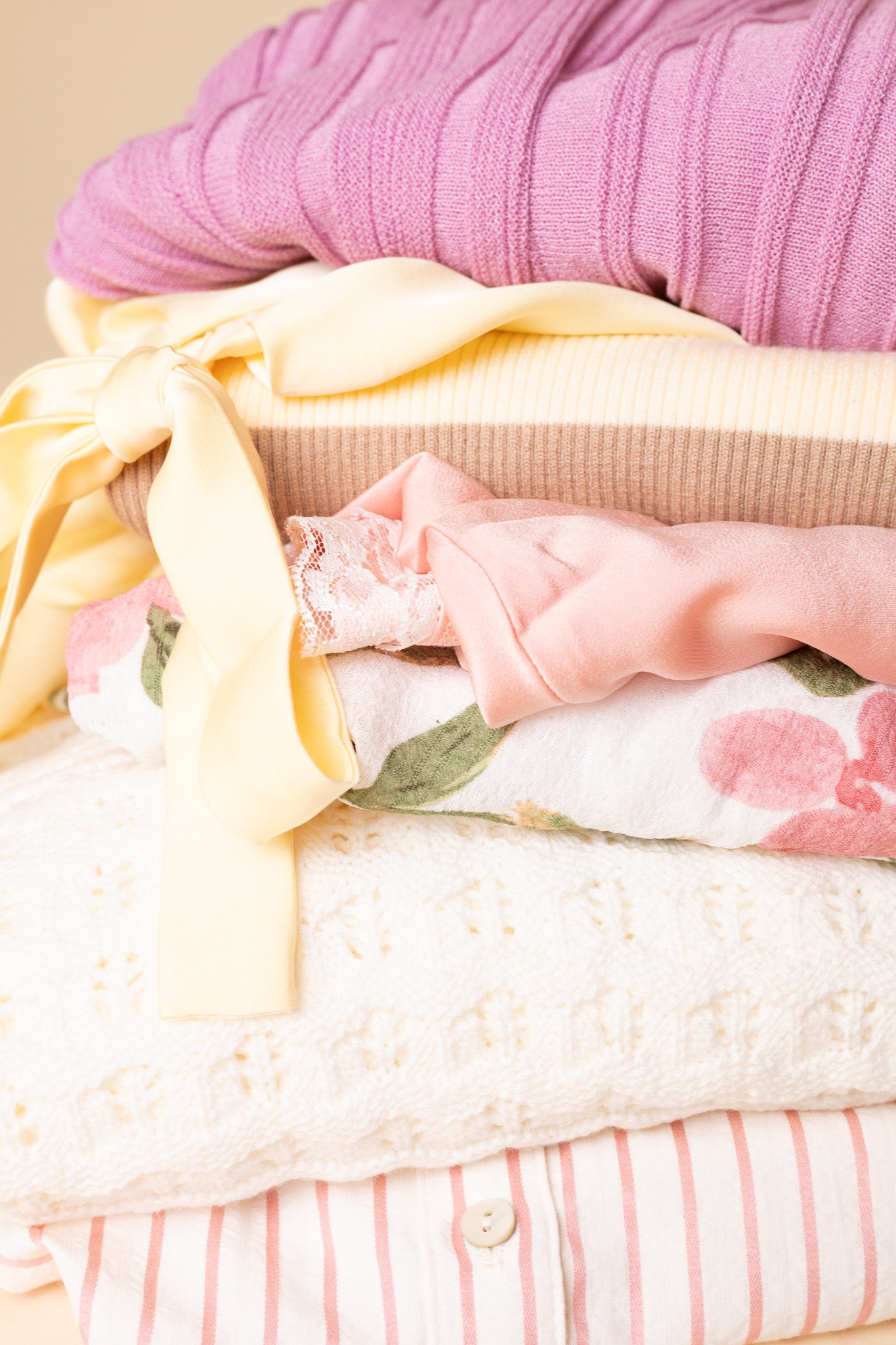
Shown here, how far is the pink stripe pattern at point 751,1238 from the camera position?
433 millimetres

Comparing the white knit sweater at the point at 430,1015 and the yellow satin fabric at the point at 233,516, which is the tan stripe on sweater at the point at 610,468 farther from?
the white knit sweater at the point at 430,1015

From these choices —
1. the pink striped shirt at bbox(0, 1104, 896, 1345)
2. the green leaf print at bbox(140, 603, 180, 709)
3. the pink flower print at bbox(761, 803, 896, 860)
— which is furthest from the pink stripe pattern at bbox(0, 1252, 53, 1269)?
the pink flower print at bbox(761, 803, 896, 860)

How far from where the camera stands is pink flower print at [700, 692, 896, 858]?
404mm

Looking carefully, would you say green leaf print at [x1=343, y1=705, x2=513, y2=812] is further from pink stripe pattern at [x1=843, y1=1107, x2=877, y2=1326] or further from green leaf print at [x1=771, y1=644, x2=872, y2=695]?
pink stripe pattern at [x1=843, y1=1107, x2=877, y2=1326]

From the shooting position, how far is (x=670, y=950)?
417 mm

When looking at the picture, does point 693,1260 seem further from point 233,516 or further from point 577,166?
point 577,166

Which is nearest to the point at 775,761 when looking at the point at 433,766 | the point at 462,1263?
the point at 433,766

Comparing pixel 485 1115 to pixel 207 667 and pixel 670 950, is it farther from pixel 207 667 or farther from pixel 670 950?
pixel 207 667

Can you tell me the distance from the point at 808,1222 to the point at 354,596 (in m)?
0.30

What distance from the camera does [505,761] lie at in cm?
41

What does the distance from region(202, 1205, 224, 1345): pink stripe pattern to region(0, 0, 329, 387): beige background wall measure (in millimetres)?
823

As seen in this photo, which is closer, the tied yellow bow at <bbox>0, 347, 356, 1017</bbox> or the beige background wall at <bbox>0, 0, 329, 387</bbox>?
the tied yellow bow at <bbox>0, 347, 356, 1017</bbox>

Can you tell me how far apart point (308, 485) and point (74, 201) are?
211 millimetres

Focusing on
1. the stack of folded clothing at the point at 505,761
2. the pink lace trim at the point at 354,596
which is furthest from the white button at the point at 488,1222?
the pink lace trim at the point at 354,596
